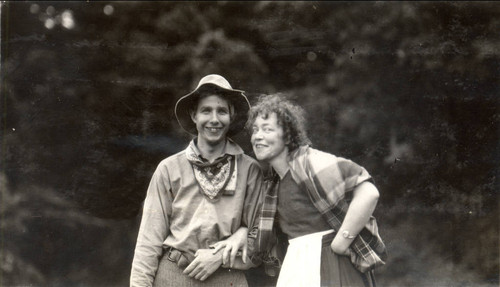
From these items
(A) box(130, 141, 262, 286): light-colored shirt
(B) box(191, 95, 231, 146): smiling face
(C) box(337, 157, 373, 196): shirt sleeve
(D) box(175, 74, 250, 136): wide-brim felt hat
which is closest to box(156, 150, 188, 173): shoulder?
(A) box(130, 141, 262, 286): light-colored shirt

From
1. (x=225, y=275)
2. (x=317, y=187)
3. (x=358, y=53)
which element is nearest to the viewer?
(x=317, y=187)

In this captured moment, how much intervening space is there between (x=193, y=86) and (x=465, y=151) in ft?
6.54

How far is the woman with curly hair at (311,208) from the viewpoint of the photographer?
9.51ft

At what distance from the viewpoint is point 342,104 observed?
12.2ft

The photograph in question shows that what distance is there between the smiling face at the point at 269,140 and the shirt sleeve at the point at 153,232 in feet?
1.97

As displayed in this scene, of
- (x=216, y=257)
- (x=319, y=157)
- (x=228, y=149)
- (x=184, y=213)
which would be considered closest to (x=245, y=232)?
(x=216, y=257)

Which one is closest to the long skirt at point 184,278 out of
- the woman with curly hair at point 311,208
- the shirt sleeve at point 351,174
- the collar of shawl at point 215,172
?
the woman with curly hair at point 311,208

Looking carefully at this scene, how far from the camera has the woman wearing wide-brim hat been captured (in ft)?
9.98

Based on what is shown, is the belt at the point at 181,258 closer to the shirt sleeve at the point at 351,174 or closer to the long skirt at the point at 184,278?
the long skirt at the point at 184,278

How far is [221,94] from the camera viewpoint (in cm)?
318

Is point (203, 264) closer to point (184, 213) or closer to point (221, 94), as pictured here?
point (184, 213)

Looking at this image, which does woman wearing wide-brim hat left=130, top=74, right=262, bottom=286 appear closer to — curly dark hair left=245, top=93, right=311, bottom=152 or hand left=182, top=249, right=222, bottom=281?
hand left=182, top=249, right=222, bottom=281

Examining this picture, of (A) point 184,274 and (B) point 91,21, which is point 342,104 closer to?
(A) point 184,274

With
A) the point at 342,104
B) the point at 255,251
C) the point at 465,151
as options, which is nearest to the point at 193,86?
the point at 342,104
